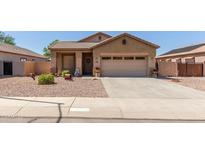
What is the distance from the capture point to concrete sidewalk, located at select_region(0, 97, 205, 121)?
6.95 metres

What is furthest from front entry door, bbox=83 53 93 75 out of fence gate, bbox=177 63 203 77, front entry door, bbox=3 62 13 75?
fence gate, bbox=177 63 203 77

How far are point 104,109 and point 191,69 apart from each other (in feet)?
71.1

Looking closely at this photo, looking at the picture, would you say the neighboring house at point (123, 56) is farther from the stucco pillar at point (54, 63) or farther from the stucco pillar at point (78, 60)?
the stucco pillar at point (78, 60)

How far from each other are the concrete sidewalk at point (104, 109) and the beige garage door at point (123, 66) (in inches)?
556

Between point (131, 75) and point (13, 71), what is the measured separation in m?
16.1

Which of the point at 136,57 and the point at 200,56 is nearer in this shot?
the point at 136,57

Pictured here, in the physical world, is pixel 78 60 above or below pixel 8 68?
above

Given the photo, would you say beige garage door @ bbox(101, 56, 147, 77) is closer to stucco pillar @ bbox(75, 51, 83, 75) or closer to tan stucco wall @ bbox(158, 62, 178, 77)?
tan stucco wall @ bbox(158, 62, 178, 77)

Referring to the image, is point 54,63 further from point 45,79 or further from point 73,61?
point 45,79

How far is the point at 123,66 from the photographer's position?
23.6 metres

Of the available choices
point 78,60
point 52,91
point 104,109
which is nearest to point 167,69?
point 78,60
